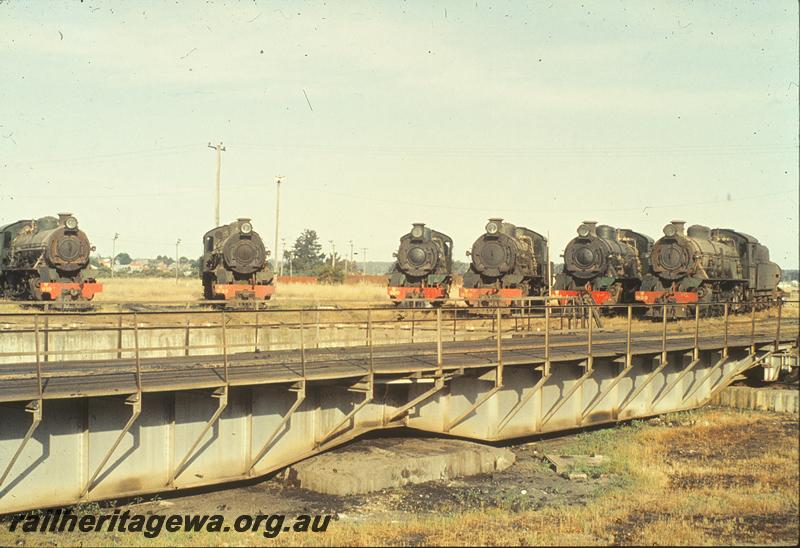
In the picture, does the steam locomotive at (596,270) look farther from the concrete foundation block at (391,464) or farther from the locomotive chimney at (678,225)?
A: the concrete foundation block at (391,464)

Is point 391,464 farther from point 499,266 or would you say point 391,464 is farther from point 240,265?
point 499,266

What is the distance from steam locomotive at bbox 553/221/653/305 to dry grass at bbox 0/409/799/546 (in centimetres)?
1707

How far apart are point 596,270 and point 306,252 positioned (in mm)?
77385

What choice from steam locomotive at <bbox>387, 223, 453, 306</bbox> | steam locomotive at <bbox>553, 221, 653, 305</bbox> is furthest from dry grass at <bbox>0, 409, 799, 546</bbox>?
steam locomotive at <bbox>387, 223, 453, 306</bbox>

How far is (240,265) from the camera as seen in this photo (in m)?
33.2

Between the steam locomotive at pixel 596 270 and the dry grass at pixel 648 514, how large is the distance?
17.1 m

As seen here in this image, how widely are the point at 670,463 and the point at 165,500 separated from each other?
30.3 ft

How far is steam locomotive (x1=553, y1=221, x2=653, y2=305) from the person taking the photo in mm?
35406

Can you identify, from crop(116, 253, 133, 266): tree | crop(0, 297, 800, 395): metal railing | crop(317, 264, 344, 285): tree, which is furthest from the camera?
crop(116, 253, 133, 266): tree

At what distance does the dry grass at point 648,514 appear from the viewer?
1136 cm

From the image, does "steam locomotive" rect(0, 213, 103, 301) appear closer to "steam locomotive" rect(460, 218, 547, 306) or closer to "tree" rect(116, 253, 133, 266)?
"steam locomotive" rect(460, 218, 547, 306)

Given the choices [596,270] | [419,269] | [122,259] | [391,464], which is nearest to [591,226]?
[596,270]

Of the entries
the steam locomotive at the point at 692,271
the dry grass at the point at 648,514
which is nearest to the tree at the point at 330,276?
the steam locomotive at the point at 692,271

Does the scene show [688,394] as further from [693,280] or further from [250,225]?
[250,225]
